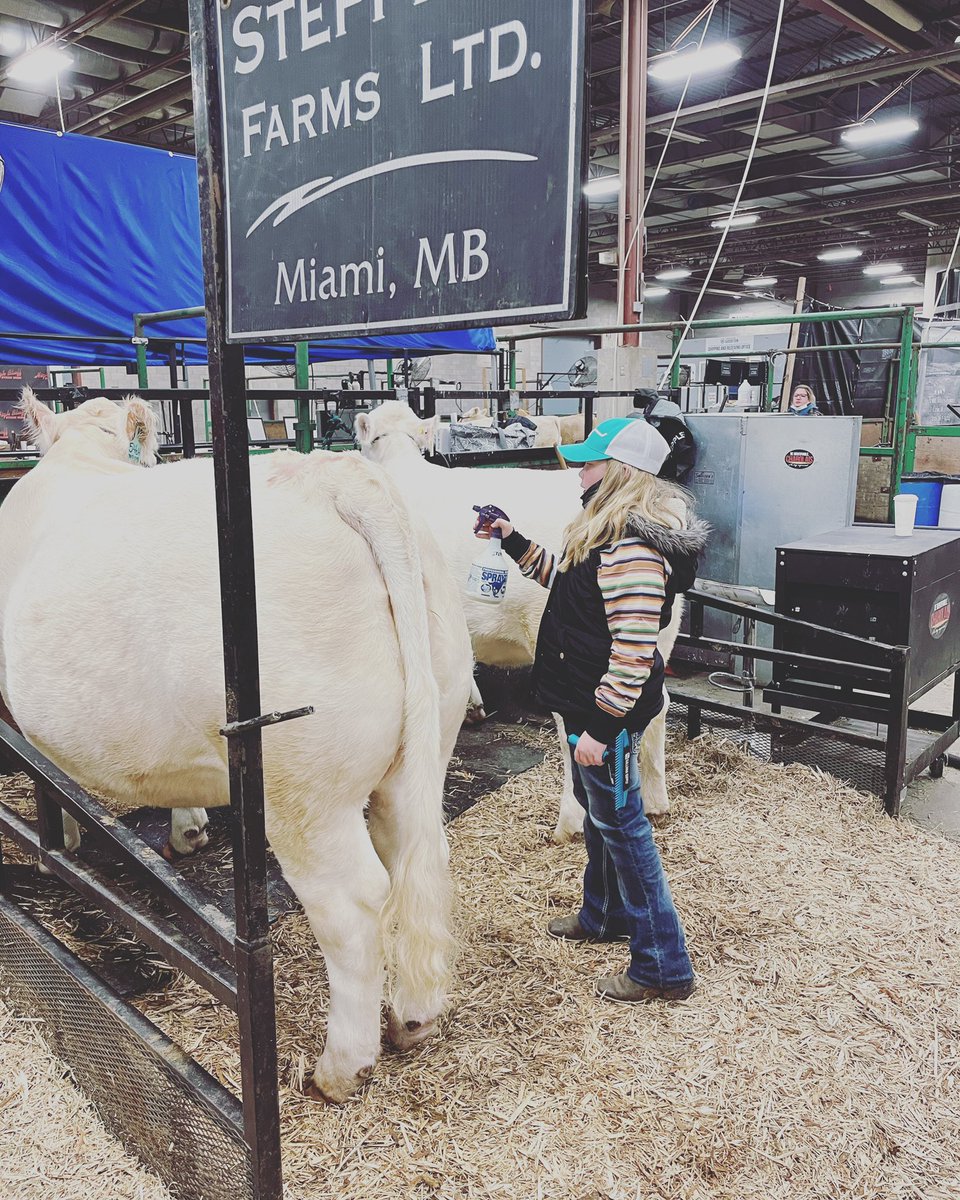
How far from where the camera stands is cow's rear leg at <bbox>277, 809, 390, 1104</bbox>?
2146mm

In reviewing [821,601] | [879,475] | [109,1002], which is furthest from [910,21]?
[109,1002]

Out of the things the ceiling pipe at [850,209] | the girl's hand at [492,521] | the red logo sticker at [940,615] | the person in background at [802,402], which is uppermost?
the ceiling pipe at [850,209]

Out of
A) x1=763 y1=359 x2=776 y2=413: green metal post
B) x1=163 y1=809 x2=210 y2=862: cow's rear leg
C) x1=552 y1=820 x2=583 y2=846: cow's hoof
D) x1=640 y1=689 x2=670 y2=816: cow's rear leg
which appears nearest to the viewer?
x1=163 y1=809 x2=210 y2=862: cow's rear leg

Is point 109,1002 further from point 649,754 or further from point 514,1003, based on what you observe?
point 649,754

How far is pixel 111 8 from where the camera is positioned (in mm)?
10055

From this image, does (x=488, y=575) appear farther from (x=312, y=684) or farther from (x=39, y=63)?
(x=39, y=63)

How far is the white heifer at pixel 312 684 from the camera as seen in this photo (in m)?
2.12

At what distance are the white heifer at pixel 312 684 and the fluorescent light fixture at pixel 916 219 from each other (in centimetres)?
2244

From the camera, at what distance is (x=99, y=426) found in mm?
3469

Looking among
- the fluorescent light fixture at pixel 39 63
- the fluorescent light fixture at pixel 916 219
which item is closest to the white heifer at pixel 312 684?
the fluorescent light fixture at pixel 39 63

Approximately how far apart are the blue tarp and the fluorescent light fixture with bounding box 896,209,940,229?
62.1ft

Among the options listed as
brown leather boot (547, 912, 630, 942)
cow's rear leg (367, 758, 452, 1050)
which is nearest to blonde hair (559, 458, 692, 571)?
cow's rear leg (367, 758, 452, 1050)

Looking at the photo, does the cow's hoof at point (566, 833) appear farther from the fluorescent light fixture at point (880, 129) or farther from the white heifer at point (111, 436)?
the fluorescent light fixture at point (880, 129)

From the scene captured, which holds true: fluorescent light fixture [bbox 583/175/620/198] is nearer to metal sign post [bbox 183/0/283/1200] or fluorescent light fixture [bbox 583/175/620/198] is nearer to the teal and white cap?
the teal and white cap
